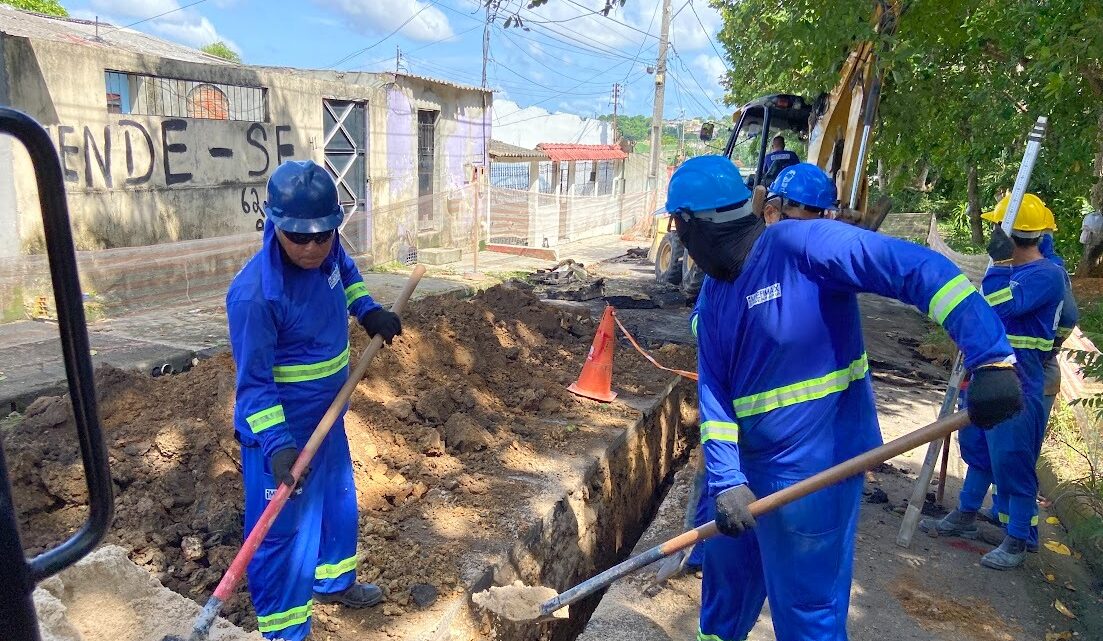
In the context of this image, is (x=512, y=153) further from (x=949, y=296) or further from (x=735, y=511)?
(x=949, y=296)

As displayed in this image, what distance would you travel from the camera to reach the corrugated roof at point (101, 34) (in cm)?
1342

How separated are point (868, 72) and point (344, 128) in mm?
9708

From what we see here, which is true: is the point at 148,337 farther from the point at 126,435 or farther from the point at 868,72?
the point at 868,72

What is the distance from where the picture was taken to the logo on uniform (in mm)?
2500

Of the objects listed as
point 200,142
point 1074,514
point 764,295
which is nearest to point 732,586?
point 764,295

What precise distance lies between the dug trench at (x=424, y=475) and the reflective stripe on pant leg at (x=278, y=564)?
0.96 ft

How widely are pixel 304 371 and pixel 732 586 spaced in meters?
1.94

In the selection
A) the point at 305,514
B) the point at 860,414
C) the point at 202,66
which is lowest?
the point at 305,514

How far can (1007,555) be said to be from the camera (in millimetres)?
4242

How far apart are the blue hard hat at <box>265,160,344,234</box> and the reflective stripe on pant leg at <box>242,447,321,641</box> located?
0.91 m

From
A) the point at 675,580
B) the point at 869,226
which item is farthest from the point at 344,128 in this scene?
the point at 675,580

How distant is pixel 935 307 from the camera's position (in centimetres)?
221

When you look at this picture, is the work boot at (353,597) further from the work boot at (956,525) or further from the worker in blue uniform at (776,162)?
the worker in blue uniform at (776,162)

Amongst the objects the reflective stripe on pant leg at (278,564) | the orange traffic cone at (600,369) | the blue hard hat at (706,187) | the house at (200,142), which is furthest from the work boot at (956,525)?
the house at (200,142)
